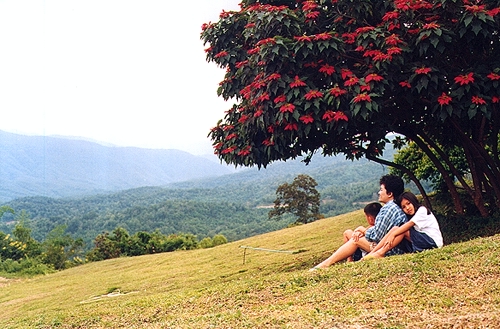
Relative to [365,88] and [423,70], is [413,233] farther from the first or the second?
[423,70]

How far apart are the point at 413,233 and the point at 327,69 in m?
2.72

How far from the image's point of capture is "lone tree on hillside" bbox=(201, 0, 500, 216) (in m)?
7.35

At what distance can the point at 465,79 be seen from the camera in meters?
7.41

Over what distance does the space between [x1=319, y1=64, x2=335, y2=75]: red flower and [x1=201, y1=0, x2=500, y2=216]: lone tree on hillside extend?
0.02m

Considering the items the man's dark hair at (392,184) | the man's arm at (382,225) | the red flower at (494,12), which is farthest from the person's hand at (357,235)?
the red flower at (494,12)

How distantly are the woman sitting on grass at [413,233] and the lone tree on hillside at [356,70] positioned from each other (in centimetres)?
140

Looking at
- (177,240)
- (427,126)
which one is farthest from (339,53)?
(177,240)

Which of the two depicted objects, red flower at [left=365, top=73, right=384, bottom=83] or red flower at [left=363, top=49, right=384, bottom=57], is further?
red flower at [left=363, top=49, right=384, bottom=57]

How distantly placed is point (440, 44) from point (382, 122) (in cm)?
146

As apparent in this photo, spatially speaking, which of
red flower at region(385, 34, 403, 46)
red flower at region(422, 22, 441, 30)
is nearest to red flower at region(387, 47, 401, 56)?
red flower at region(385, 34, 403, 46)

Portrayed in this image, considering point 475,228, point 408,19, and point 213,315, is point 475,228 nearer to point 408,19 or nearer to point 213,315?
point 408,19

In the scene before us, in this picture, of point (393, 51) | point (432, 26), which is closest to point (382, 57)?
point (393, 51)

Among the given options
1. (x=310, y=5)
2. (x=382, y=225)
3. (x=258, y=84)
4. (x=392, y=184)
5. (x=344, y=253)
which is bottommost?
(x=344, y=253)

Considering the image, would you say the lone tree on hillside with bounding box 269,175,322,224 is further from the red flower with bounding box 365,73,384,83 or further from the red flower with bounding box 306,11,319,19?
the red flower with bounding box 365,73,384,83
